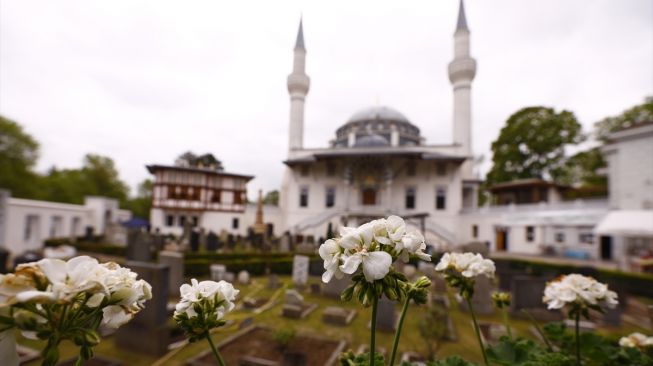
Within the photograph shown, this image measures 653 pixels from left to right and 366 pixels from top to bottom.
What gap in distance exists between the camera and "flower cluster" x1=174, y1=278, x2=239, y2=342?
4.26 feet

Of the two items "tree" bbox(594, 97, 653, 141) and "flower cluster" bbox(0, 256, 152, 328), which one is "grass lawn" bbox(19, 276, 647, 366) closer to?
"flower cluster" bbox(0, 256, 152, 328)

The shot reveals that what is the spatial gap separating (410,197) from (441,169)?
13.5 ft

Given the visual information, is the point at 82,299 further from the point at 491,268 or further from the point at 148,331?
the point at 148,331

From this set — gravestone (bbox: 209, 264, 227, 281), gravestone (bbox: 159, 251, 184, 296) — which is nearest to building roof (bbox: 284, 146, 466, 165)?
gravestone (bbox: 209, 264, 227, 281)

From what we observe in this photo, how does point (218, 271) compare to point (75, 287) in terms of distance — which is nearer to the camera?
point (75, 287)

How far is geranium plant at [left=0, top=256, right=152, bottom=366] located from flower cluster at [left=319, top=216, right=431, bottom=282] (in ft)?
A: 2.60

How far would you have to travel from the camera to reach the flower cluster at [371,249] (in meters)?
1.14

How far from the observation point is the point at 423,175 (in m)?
29.3

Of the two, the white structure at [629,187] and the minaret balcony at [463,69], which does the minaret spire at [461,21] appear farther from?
the white structure at [629,187]

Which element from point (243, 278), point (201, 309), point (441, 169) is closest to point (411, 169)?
point (441, 169)

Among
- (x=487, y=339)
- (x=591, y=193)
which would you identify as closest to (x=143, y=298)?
(x=487, y=339)

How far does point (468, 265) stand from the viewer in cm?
210

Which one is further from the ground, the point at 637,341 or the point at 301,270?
the point at 637,341

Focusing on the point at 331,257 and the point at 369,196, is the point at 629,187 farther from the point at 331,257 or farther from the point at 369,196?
the point at 331,257
